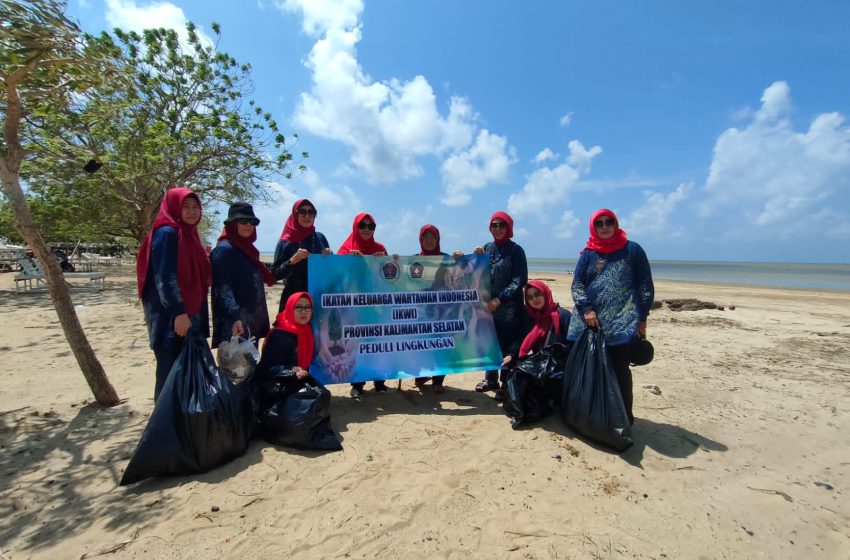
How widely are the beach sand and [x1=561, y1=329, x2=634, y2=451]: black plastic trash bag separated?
15cm

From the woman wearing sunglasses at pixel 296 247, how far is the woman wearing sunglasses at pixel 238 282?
0.33 metres

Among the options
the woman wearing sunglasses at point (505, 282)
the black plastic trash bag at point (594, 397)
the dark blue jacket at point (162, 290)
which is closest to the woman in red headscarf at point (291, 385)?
the dark blue jacket at point (162, 290)

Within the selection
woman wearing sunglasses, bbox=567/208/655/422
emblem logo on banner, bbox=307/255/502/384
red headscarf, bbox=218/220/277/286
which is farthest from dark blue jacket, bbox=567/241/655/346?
red headscarf, bbox=218/220/277/286

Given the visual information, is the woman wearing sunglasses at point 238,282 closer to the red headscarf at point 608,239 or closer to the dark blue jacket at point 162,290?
the dark blue jacket at point 162,290

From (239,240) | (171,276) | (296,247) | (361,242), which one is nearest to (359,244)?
(361,242)

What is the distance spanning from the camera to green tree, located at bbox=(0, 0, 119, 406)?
296 cm

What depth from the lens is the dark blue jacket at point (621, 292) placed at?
319 centimetres

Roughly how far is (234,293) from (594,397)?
3.08 m

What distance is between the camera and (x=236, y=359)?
3133 mm

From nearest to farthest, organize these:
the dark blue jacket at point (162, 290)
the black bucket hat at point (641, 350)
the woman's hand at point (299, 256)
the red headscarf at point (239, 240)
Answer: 1. the dark blue jacket at point (162, 290)
2. the black bucket hat at point (641, 350)
3. the red headscarf at point (239, 240)
4. the woman's hand at point (299, 256)

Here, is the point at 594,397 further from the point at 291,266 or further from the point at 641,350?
the point at 291,266

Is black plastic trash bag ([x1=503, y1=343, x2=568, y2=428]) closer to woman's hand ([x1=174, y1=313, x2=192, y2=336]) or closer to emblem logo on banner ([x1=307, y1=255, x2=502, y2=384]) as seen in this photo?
emblem logo on banner ([x1=307, y1=255, x2=502, y2=384])

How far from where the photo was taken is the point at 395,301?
13.8ft

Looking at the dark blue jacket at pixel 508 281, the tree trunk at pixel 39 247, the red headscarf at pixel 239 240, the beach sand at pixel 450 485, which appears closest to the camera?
the beach sand at pixel 450 485
